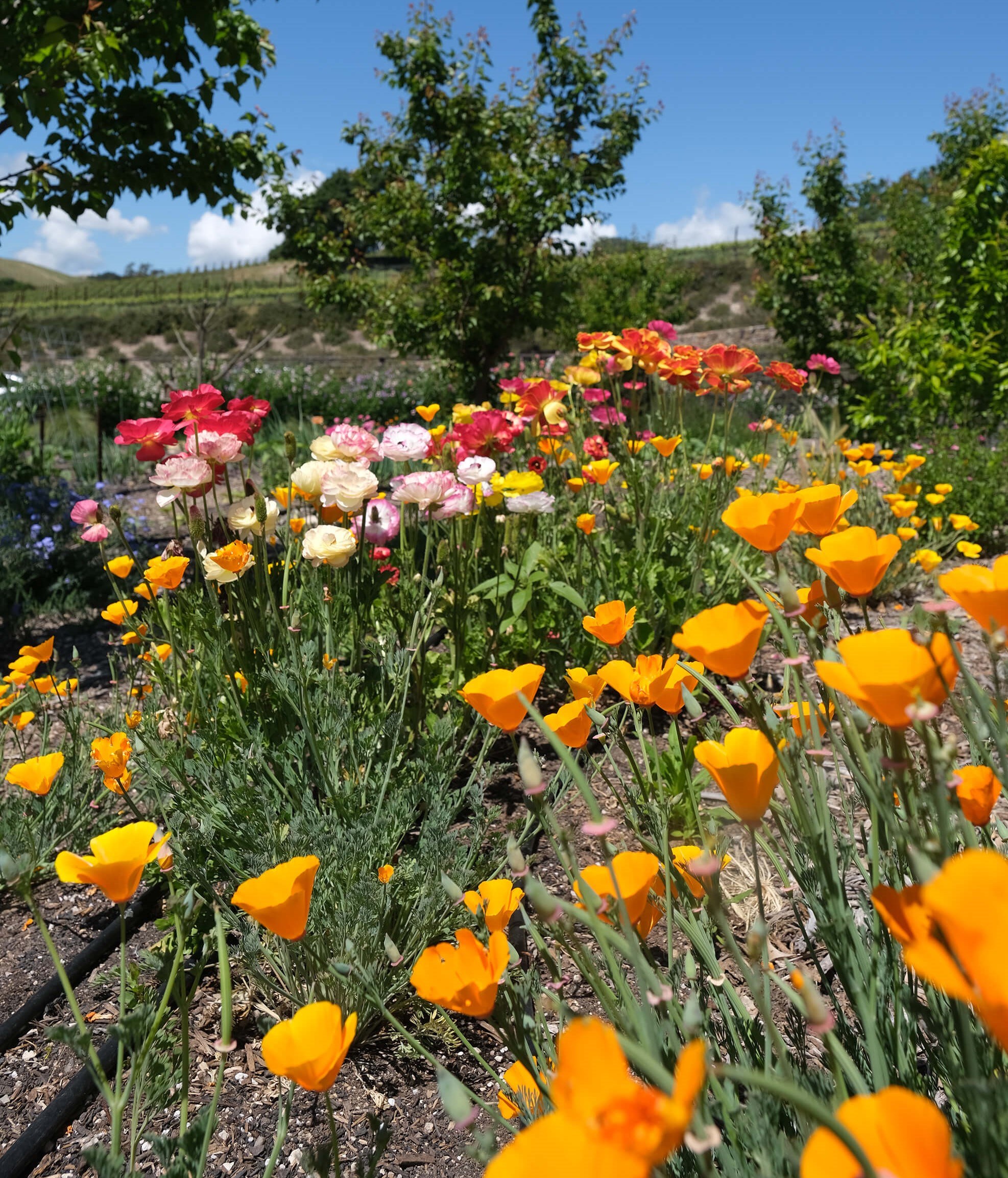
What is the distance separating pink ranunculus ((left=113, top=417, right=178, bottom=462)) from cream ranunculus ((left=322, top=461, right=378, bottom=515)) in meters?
0.40

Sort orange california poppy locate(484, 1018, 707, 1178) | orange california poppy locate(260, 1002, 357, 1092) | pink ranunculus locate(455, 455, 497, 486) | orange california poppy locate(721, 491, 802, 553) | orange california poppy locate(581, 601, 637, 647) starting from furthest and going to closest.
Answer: pink ranunculus locate(455, 455, 497, 486), orange california poppy locate(581, 601, 637, 647), orange california poppy locate(721, 491, 802, 553), orange california poppy locate(260, 1002, 357, 1092), orange california poppy locate(484, 1018, 707, 1178)

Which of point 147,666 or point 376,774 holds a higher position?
point 147,666

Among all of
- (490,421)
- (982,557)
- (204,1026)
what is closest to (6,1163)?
(204,1026)

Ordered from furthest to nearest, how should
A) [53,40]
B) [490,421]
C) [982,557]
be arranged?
1. [982,557]
2. [53,40]
3. [490,421]

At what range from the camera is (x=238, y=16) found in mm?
4699

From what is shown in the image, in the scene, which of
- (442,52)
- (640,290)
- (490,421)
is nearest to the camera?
(490,421)

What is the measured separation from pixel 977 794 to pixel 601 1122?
601 mm

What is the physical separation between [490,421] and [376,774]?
1234mm

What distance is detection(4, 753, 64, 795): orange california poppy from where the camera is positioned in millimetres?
1330

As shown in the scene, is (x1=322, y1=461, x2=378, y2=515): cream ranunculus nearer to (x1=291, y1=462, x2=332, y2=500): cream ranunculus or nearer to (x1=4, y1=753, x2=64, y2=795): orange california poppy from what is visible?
(x1=291, y1=462, x2=332, y2=500): cream ranunculus

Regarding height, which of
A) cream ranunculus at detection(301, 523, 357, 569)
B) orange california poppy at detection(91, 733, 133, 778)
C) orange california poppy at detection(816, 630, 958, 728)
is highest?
orange california poppy at detection(816, 630, 958, 728)

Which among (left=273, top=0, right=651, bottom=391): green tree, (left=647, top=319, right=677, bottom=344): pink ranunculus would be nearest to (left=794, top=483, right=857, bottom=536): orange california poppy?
(left=647, top=319, right=677, bottom=344): pink ranunculus

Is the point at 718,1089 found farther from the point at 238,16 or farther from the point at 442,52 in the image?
the point at 442,52

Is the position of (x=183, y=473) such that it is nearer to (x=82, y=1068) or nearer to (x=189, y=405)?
(x=189, y=405)
